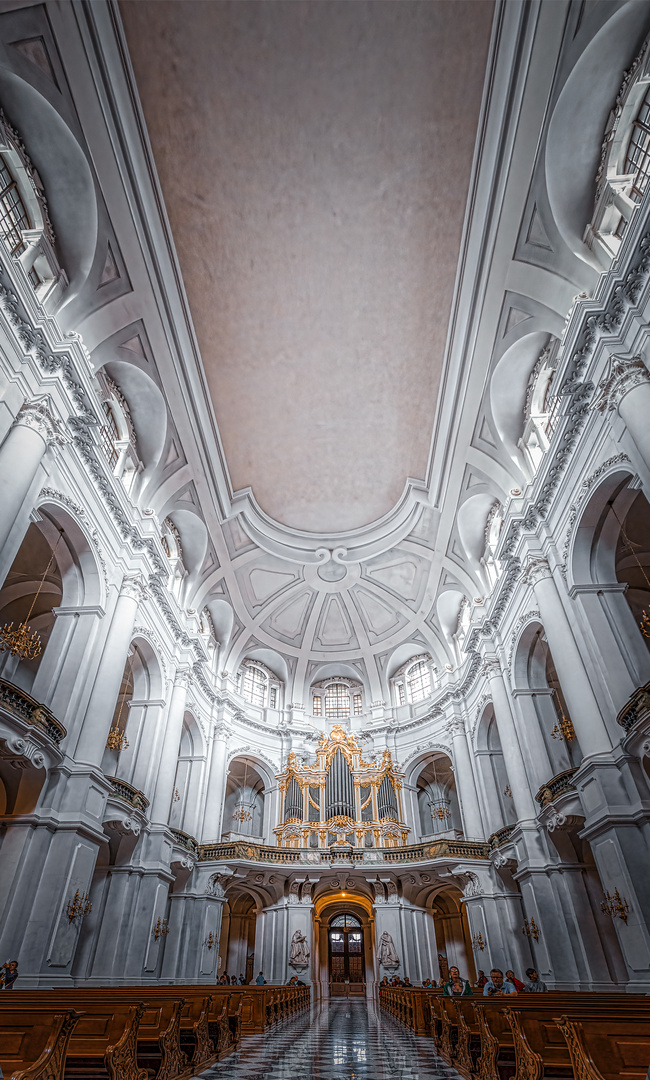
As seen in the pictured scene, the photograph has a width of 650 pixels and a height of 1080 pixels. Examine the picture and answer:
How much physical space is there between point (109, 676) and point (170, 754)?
505 cm

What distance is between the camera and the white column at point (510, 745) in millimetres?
15352

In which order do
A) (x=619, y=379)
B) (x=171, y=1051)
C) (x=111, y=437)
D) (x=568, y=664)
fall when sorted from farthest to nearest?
(x=111, y=437) < (x=568, y=664) < (x=619, y=379) < (x=171, y=1051)

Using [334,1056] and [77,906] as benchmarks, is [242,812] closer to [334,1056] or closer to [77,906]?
[77,906]

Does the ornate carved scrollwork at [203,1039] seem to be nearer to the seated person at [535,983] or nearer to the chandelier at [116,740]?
the seated person at [535,983]

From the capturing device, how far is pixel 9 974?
9102 millimetres

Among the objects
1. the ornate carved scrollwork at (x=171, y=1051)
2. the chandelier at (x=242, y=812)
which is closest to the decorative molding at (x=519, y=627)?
the ornate carved scrollwork at (x=171, y=1051)

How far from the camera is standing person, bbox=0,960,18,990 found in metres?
8.96

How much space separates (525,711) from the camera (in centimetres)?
1611

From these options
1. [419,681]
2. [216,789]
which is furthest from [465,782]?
[216,789]

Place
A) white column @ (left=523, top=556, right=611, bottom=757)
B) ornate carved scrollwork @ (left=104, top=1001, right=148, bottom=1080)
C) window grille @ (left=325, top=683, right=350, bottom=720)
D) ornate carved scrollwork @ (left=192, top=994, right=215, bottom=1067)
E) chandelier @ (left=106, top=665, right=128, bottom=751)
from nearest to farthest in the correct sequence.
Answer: ornate carved scrollwork @ (left=104, top=1001, right=148, bottom=1080), ornate carved scrollwork @ (left=192, top=994, right=215, bottom=1067), white column @ (left=523, top=556, right=611, bottom=757), chandelier @ (left=106, top=665, right=128, bottom=751), window grille @ (left=325, top=683, right=350, bottom=720)

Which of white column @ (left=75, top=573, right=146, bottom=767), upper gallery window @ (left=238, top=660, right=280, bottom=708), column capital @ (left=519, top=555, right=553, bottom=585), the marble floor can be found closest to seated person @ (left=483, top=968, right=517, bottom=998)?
the marble floor

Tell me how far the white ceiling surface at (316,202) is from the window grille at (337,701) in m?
12.9

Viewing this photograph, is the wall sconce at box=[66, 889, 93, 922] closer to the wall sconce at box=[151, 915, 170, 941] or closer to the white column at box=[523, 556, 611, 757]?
the wall sconce at box=[151, 915, 170, 941]

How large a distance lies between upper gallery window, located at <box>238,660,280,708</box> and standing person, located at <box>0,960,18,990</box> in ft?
56.2
